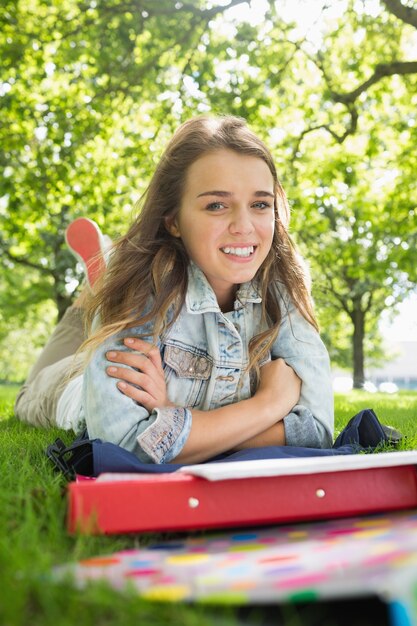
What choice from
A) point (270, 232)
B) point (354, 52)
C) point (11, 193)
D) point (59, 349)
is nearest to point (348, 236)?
point (354, 52)

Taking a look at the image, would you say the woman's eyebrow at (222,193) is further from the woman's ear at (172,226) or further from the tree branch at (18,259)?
the tree branch at (18,259)

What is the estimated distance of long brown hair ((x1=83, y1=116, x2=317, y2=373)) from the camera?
2.66 metres

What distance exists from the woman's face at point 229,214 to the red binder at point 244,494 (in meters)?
1.14

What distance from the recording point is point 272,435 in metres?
2.55

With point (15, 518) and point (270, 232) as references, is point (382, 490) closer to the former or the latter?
point (15, 518)

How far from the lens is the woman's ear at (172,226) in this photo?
9.40ft

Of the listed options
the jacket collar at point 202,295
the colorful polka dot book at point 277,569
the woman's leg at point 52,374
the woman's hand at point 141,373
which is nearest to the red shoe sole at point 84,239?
the woman's leg at point 52,374

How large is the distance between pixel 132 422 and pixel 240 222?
34.9 inches

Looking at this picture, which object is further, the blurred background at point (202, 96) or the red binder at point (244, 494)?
the blurred background at point (202, 96)

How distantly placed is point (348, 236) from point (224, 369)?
Answer: 45.9ft

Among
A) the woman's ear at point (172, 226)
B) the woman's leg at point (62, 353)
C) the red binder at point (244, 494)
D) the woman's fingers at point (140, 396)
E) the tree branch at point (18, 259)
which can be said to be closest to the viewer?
the red binder at point (244, 494)

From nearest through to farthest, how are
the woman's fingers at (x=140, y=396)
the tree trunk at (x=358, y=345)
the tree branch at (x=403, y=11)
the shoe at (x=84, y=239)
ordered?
the woman's fingers at (x=140, y=396)
the shoe at (x=84, y=239)
the tree branch at (x=403, y=11)
the tree trunk at (x=358, y=345)

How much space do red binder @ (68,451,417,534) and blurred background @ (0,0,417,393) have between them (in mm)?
6087

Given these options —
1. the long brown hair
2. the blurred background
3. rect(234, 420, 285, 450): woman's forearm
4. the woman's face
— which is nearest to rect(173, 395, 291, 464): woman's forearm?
rect(234, 420, 285, 450): woman's forearm
